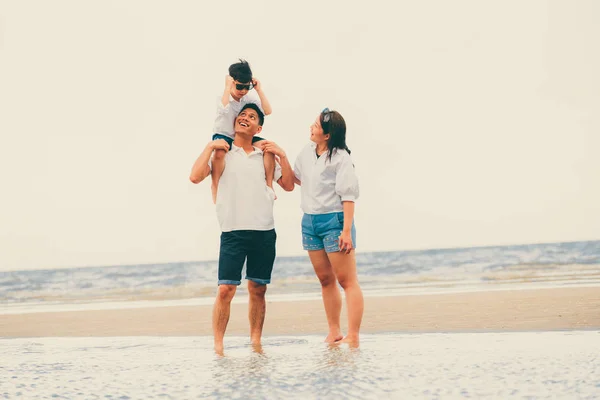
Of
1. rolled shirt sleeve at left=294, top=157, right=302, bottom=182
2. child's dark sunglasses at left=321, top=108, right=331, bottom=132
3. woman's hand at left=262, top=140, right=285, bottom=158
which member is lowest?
rolled shirt sleeve at left=294, top=157, right=302, bottom=182

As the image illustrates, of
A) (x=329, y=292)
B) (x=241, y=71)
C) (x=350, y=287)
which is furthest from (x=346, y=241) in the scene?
(x=241, y=71)

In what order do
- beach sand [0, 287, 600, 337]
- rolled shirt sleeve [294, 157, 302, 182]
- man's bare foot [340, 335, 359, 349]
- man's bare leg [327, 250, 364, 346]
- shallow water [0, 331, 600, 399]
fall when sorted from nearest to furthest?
shallow water [0, 331, 600, 399], man's bare foot [340, 335, 359, 349], man's bare leg [327, 250, 364, 346], rolled shirt sleeve [294, 157, 302, 182], beach sand [0, 287, 600, 337]

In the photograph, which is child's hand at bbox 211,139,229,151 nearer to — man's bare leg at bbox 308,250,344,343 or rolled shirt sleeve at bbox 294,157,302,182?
rolled shirt sleeve at bbox 294,157,302,182

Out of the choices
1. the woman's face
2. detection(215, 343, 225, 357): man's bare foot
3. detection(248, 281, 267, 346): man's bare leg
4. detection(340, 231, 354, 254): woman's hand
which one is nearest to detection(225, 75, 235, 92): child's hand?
the woman's face

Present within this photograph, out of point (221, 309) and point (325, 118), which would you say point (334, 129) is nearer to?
point (325, 118)

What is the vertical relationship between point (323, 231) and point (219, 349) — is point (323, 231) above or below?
above

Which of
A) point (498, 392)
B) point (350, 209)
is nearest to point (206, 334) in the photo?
point (350, 209)

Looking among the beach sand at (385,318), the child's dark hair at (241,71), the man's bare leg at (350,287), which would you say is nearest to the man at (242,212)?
the child's dark hair at (241,71)

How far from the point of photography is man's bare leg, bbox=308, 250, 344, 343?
511cm

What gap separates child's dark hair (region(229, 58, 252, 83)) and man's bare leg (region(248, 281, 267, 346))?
1449 millimetres

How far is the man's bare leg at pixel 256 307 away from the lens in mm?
5082

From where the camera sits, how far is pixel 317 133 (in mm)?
5078

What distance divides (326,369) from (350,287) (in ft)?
4.15

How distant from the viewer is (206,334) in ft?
20.9
